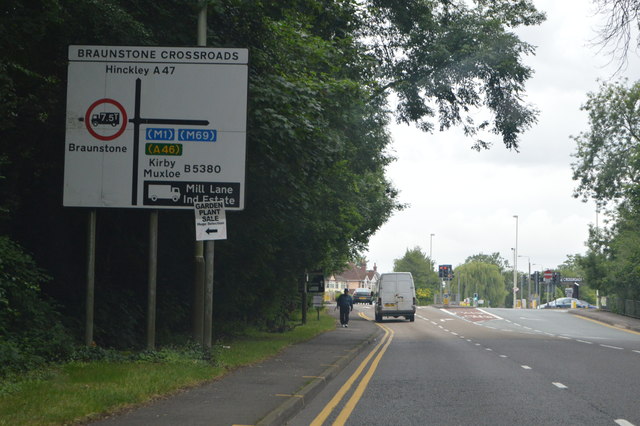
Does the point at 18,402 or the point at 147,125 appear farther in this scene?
the point at 147,125

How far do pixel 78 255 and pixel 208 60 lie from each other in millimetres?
4854

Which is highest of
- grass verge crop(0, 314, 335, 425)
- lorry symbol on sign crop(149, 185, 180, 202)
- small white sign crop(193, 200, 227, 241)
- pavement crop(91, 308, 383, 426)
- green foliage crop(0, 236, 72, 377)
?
lorry symbol on sign crop(149, 185, 180, 202)

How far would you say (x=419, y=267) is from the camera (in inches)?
5448

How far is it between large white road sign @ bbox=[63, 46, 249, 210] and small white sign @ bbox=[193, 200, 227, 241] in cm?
12

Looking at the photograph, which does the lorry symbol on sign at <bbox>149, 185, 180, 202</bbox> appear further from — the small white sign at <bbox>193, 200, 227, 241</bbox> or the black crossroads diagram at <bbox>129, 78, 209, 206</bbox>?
the small white sign at <bbox>193, 200, 227, 241</bbox>

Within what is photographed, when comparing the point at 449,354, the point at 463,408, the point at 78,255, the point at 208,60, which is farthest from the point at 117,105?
the point at 449,354

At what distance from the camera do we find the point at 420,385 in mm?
13125

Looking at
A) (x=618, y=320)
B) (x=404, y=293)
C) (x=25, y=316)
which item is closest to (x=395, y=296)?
(x=404, y=293)

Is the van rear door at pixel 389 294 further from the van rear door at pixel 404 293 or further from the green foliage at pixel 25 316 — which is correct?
the green foliage at pixel 25 316

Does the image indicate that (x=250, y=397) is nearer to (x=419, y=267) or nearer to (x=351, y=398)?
(x=351, y=398)

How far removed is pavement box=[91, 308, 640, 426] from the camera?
8.40 m

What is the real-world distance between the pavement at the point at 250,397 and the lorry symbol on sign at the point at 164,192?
130 inches

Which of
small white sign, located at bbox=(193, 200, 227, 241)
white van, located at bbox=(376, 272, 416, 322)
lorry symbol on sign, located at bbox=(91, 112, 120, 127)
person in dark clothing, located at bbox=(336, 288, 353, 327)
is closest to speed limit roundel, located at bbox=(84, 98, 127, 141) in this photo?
lorry symbol on sign, located at bbox=(91, 112, 120, 127)

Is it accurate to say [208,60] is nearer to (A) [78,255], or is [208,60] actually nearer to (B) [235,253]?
(A) [78,255]
